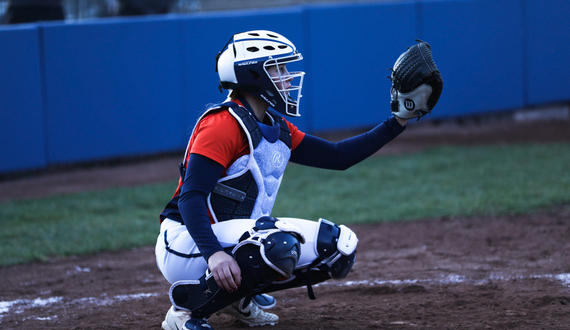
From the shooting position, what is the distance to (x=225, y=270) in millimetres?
2381

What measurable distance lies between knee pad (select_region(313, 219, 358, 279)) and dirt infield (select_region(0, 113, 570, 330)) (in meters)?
0.32

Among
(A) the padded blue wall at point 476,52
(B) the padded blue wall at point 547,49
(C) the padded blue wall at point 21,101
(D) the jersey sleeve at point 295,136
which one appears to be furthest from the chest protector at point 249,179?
(B) the padded blue wall at point 547,49

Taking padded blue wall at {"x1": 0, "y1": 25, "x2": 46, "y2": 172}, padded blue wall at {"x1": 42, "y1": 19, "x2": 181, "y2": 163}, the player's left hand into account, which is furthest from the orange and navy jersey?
padded blue wall at {"x1": 42, "y1": 19, "x2": 181, "y2": 163}

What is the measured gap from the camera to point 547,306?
9.77 ft

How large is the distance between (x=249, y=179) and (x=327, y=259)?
52cm

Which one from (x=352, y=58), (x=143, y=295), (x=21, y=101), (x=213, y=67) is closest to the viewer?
(x=143, y=295)

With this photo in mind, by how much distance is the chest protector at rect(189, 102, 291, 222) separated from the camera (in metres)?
2.66

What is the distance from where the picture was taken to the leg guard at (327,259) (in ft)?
8.94

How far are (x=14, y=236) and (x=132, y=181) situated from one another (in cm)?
253

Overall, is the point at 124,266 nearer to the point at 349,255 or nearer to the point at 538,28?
the point at 349,255

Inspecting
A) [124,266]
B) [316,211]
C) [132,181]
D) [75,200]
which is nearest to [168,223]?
[124,266]

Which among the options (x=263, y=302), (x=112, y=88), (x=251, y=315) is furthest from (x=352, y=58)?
(x=251, y=315)

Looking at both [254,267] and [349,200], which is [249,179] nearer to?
[254,267]

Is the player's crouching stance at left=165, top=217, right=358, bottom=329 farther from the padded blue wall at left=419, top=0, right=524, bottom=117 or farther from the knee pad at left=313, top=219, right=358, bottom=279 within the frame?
the padded blue wall at left=419, top=0, right=524, bottom=117
